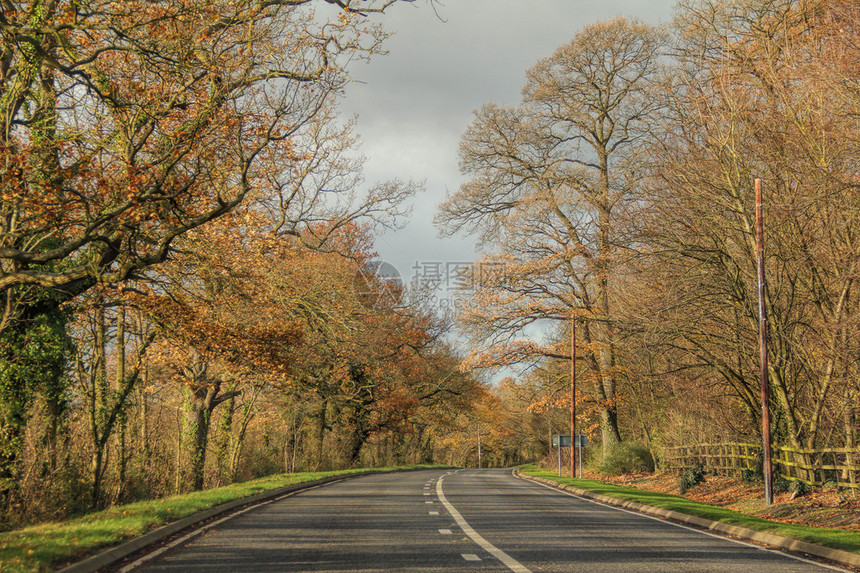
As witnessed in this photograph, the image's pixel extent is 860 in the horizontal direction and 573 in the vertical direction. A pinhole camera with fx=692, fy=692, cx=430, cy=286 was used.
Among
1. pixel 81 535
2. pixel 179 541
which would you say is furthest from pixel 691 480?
pixel 81 535

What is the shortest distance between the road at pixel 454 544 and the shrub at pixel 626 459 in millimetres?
16465

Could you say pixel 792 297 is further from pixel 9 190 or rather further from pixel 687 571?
pixel 9 190

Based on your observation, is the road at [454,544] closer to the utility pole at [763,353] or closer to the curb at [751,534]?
the curb at [751,534]

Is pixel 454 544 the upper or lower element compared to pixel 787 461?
lower

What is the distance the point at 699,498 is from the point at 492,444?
216 feet

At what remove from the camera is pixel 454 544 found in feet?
31.6

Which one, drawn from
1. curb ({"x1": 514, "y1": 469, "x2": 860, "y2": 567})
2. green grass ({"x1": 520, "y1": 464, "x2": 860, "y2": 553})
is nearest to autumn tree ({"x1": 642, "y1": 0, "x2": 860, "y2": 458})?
green grass ({"x1": 520, "y1": 464, "x2": 860, "y2": 553})

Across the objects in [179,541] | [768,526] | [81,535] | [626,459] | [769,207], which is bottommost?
[626,459]

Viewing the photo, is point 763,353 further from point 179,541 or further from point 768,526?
point 179,541

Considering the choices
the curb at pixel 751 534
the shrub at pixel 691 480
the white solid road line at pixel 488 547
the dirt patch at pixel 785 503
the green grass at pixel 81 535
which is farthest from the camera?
the shrub at pixel 691 480

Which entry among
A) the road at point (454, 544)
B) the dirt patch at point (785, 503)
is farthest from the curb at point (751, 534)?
the dirt patch at point (785, 503)

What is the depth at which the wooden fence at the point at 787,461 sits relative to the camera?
15641 millimetres

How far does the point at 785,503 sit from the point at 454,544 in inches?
408

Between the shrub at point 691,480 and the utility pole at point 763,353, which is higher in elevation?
the utility pole at point 763,353
